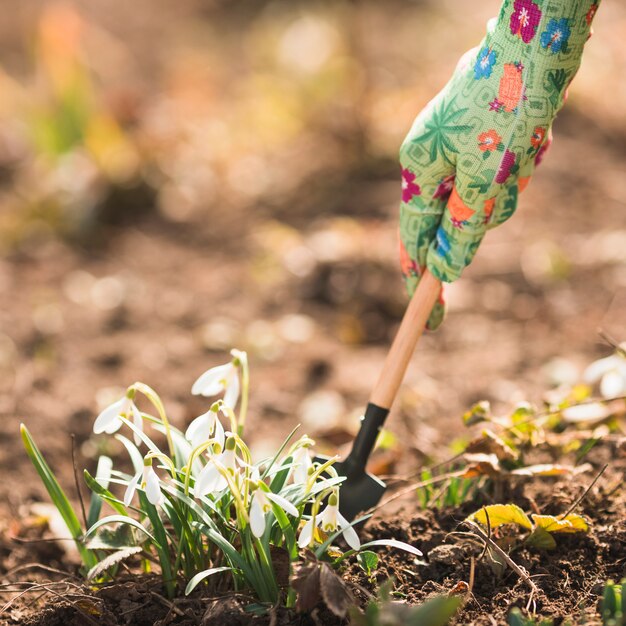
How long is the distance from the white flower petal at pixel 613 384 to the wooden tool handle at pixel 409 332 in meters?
0.51

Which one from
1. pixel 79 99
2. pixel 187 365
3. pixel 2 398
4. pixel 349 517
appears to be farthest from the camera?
pixel 79 99

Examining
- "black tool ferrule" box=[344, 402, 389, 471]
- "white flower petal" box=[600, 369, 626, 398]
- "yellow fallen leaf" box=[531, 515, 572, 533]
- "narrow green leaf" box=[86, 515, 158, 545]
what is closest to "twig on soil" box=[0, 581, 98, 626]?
"narrow green leaf" box=[86, 515, 158, 545]

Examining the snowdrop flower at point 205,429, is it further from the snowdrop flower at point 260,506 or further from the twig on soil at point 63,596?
the twig on soil at point 63,596

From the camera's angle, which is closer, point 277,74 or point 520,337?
point 520,337

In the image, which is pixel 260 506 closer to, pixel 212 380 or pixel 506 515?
pixel 212 380

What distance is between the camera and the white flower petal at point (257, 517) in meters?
1.35

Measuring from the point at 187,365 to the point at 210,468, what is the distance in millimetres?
1603

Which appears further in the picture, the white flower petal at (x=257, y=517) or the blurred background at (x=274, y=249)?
the blurred background at (x=274, y=249)

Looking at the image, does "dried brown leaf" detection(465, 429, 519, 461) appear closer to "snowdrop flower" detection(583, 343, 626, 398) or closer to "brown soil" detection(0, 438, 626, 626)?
"brown soil" detection(0, 438, 626, 626)

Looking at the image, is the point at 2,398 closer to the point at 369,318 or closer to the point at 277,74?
the point at 369,318

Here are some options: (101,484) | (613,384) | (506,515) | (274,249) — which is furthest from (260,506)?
(274,249)

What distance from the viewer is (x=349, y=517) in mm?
1791

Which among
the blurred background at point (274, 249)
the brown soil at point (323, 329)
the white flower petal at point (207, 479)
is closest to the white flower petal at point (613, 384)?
the brown soil at point (323, 329)

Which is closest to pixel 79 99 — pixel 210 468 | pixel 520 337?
pixel 520 337
